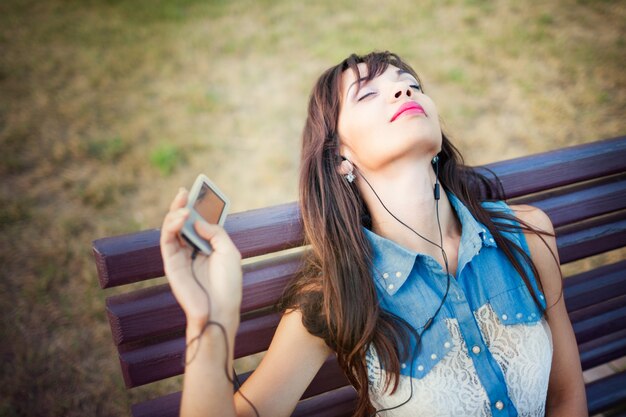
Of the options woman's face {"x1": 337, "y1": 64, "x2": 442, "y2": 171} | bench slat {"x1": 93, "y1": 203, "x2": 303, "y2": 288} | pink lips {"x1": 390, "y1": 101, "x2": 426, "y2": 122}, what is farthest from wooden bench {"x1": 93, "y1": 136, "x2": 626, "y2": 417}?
pink lips {"x1": 390, "y1": 101, "x2": 426, "y2": 122}

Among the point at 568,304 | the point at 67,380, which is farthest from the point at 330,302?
the point at 67,380

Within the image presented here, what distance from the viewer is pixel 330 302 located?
6.11ft

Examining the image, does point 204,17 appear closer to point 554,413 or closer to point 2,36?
point 2,36

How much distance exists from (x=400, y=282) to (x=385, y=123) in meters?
0.62

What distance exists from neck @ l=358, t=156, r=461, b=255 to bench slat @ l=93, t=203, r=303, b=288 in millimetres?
356

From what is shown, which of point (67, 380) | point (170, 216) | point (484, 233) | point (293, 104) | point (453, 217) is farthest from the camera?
point (293, 104)

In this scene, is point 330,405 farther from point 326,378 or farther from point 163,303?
point 163,303

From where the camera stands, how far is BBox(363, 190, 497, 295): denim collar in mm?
1962

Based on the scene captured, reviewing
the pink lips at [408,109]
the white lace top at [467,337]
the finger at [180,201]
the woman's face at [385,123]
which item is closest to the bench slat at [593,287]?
the white lace top at [467,337]

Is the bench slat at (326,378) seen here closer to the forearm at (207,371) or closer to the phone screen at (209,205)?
the forearm at (207,371)

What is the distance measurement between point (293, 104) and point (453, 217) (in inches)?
137

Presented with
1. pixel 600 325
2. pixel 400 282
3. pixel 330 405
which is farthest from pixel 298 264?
pixel 600 325

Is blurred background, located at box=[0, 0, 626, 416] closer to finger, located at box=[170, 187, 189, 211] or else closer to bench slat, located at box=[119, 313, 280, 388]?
bench slat, located at box=[119, 313, 280, 388]

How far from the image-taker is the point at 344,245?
202 cm
